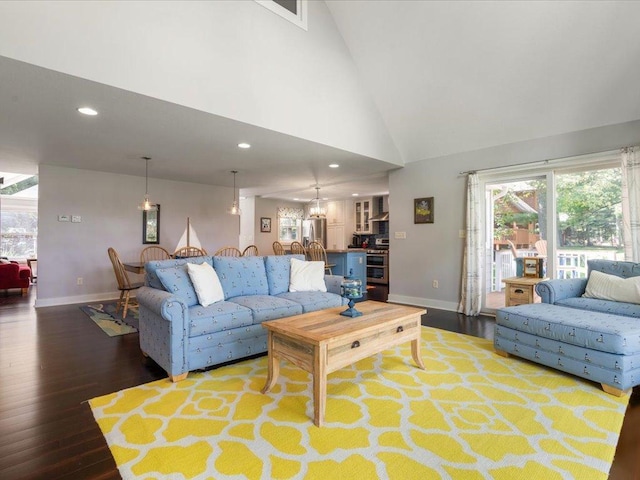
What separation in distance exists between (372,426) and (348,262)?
5.06m

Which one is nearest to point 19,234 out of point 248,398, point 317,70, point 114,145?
point 114,145

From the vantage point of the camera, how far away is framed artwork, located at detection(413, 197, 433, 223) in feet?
18.0

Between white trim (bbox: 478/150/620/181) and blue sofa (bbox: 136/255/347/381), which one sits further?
white trim (bbox: 478/150/620/181)

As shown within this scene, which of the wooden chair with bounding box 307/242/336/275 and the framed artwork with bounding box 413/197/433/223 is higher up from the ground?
the framed artwork with bounding box 413/197/433/223

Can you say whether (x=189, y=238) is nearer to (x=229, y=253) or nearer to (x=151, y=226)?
(x=151, y=226)

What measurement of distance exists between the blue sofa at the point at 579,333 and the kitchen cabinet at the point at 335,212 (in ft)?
24.0

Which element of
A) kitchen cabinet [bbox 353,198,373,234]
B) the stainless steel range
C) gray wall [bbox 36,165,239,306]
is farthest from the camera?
kitchen cabinet [bbox 353,198,373,234]

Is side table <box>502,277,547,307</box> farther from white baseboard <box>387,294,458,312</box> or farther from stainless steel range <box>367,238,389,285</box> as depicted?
stainless steel range <box>367,238,389,285</box>

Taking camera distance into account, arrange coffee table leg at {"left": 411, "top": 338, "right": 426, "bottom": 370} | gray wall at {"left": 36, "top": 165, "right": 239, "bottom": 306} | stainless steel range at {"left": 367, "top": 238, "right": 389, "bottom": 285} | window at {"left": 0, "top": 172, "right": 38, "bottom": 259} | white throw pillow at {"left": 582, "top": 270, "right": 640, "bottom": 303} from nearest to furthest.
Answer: coffee table leg at {"left": 411, "top": 338, "right": 426, "bottom": 370} → white throw pillow at {"left": 582, "top": 270, "right": 640, "bottom": 303} → gray wall at {"left": 36, "top": 165, "right": 239, "bottom": 306} → stainless steel range at {"left": 367, "top": 238, "right": 389, "bottom": 285} → window at {"left": 0, "top": 172, "right": 38, "bottom": 259}

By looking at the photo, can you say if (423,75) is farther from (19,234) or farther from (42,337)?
(19,234)

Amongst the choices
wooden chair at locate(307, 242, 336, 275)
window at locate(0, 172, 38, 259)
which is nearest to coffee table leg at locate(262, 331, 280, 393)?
wooden chair at locate(307, 242, 336, 275)

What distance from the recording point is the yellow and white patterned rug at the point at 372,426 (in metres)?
1.63

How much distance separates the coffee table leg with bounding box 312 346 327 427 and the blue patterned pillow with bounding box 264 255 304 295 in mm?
1916

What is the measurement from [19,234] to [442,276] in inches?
442
